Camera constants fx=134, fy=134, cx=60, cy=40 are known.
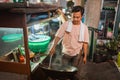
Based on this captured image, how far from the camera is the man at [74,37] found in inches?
82.9

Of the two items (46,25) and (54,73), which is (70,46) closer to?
(54,73)

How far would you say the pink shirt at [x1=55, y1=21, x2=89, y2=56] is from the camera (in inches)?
84.0

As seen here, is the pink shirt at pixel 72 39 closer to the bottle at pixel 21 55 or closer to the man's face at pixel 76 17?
the man's face at pixel 76 17

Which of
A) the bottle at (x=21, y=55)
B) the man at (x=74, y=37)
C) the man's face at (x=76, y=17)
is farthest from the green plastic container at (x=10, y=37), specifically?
the man's face at (x=76, y=17)

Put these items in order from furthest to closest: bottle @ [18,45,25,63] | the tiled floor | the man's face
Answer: the tiled floor → the man's face → bottle @ [18,45,25,63]

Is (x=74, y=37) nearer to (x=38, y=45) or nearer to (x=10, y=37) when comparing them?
(x=38, y=45)

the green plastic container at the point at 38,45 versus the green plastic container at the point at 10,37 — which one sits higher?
the green plastic container at the point at 10,37

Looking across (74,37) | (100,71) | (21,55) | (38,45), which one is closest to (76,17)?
(74,37)

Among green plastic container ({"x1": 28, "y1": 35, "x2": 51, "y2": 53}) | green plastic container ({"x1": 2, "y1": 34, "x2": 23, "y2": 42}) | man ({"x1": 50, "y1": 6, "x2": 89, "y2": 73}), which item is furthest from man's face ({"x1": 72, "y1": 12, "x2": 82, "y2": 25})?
green plastic container ({"x1": 2, "y1": 34, "x2": 23, "y2": 42})

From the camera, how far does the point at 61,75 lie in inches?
58.7

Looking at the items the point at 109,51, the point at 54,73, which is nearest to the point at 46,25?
the point at 54,73

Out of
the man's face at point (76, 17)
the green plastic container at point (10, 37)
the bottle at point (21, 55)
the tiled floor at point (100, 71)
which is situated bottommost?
the tiled floor at point (100, 71)

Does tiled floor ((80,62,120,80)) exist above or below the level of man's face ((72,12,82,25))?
below

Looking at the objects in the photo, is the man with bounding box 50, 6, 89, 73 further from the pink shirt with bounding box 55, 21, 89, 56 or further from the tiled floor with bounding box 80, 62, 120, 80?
the tiled floor with bounding box 80, 62, 120, 80
